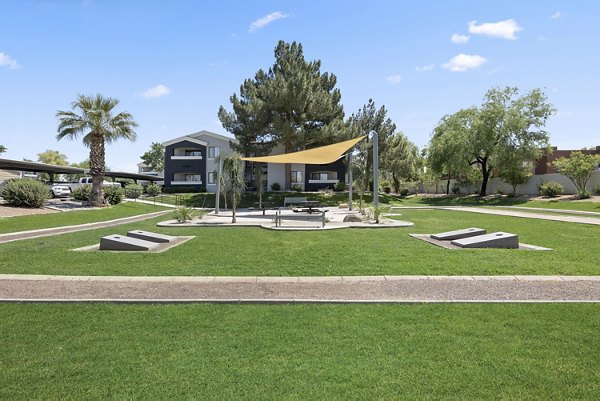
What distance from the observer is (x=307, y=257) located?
8.17 meters

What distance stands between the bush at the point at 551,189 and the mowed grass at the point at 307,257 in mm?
Result: 21680

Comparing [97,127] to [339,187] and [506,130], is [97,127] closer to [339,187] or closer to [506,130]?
[339,187]

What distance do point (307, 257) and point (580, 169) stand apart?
27.5m

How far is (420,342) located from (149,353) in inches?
101

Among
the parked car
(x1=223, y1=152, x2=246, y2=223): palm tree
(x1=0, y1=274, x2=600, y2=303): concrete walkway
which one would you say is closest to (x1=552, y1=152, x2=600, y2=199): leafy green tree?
(x1=223, y1=152, x2=246, y2=223): palm tree

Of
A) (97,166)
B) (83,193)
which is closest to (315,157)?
(97,166)

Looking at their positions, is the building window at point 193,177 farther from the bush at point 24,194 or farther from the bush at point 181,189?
the bush at point 24,194

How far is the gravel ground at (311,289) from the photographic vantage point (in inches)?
207

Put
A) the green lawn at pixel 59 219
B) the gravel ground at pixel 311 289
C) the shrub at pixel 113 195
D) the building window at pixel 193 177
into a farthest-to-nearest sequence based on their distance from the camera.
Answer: the building window at pixel 193 177 → the shrub at pixel 113 195 → the green lawn at pixel 59 219 → the gravel ground at pixel 311 289

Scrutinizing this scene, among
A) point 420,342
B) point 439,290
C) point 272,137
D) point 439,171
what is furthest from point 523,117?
point 420,342

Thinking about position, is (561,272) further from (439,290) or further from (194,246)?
(194,246)

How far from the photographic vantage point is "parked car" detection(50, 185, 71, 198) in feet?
96.7

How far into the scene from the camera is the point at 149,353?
351cm

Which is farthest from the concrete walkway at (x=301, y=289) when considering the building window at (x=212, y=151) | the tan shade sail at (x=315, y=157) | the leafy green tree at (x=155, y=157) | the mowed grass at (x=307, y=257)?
the leafy green tree at (x=155, y=157)
